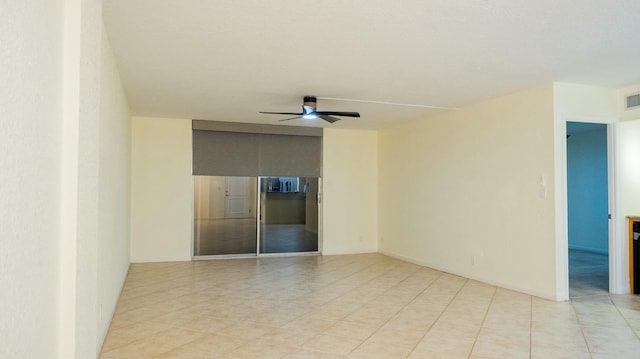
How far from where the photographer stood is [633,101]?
494 cm

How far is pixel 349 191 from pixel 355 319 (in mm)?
4567

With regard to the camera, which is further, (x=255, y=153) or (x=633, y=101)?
(x=255, y=153)

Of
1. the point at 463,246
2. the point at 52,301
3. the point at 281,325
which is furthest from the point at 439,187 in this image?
the point at 52,301

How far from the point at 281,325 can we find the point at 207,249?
13.8 feet

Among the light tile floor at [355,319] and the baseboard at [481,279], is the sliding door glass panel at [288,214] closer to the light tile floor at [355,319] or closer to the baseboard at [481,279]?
the baseboard at [481,279]

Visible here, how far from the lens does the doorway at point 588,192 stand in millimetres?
8336

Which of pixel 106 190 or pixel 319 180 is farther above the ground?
pixel 319 180

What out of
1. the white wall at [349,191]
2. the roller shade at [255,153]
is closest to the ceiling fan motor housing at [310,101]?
the roller shade at [255,153]

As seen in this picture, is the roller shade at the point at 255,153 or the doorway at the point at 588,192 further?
the doorway at the point at 588,192

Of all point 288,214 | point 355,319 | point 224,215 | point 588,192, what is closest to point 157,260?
point 224,215

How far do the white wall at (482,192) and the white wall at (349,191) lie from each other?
25.8 inches

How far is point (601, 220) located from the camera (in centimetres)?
843

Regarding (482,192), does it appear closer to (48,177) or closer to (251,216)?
(251,216)

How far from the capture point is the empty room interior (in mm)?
1426
